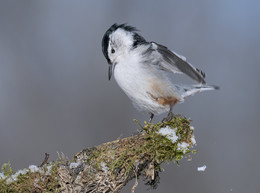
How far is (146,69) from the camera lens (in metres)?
2.44

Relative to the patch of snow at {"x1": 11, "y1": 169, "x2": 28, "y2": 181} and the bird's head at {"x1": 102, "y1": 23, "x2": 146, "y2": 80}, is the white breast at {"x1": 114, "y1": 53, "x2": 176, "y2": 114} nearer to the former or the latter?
the bird's head at {"x1": 102, "y1": 23, "x2": 146, "y2": 80}

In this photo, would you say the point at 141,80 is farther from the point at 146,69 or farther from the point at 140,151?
the point at 140,151

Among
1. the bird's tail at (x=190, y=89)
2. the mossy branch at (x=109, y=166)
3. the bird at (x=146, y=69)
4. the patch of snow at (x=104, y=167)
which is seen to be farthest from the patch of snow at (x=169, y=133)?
the bird's tail at (x=190, y=89)

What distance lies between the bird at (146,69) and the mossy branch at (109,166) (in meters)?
0.69

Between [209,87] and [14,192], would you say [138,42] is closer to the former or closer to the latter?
[209,87]

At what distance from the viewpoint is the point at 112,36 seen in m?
2.57

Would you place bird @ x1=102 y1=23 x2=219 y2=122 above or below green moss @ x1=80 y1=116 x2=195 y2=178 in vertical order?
above

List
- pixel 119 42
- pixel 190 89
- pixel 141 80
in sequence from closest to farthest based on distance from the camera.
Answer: pixel 141 80 → pixel 119 42 → pixel 190 89

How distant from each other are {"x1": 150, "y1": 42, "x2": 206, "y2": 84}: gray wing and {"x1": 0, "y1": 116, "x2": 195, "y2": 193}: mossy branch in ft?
2.30

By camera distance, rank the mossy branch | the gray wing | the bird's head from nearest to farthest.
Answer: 1. the mossy branch
2. the gray wing
3. the bird's head

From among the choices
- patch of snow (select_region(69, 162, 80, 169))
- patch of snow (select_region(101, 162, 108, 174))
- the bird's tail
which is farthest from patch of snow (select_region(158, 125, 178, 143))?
the bird's tail

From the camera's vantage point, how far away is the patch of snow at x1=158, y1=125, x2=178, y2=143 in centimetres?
171

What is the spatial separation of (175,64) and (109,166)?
42.3 inches

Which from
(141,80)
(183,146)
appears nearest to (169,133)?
(183,146)
